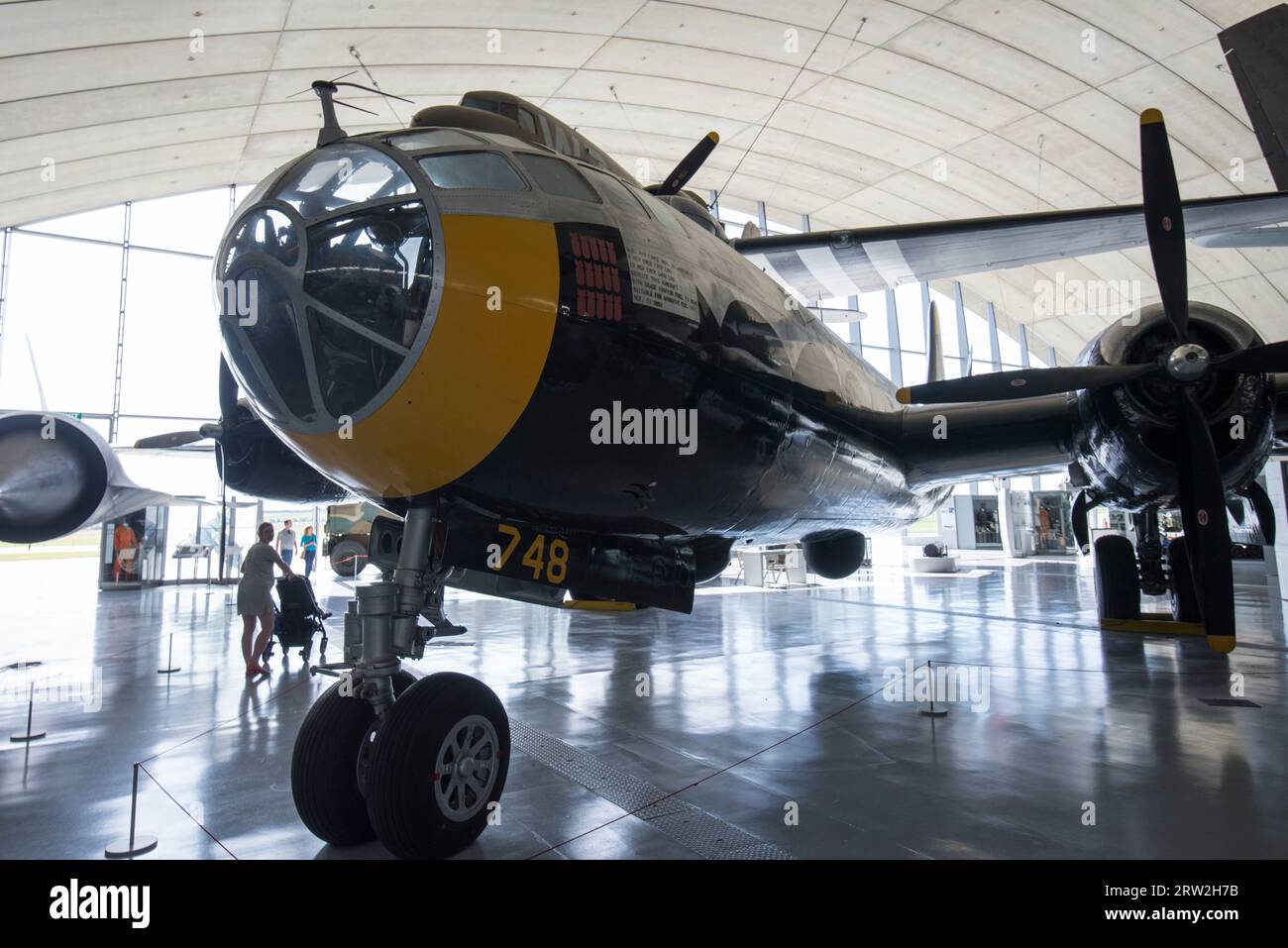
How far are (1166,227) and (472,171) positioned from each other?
630 cm

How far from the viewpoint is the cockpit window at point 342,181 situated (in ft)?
10.4

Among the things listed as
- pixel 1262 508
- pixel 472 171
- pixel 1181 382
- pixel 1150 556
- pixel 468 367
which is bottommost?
pixel 1150 556

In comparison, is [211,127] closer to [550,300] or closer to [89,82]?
[89,82]

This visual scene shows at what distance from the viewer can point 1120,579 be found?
11.5m

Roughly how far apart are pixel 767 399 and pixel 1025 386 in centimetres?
266

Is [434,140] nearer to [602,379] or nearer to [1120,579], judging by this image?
[602,379]

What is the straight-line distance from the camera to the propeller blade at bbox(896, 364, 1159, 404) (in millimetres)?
6152

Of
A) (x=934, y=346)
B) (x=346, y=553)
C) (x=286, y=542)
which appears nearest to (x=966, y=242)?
(x=934, y=346)

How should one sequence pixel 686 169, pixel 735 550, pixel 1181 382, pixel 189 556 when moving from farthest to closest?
pixel 189 556 → pixel 735 550 → pixel 686 169 → pixel 1181 382

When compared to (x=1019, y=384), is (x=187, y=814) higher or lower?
lower

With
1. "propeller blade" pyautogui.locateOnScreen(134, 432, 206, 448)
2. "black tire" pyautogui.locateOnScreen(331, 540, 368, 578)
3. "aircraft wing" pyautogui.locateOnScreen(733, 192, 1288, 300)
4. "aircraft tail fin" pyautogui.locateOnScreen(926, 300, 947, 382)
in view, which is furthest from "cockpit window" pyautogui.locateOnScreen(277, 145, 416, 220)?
"black tire" pyautogui.locateOnScreen(331, 540, 368, 578)

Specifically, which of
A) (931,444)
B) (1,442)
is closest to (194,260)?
(1,442)

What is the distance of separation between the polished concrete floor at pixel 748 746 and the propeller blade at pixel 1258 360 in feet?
9.60

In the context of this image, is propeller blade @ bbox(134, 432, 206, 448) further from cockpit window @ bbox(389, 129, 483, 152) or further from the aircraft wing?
the aircraft wing
